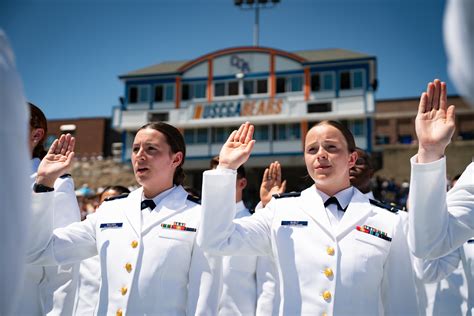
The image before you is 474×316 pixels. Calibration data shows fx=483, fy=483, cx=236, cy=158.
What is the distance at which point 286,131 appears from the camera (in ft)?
104

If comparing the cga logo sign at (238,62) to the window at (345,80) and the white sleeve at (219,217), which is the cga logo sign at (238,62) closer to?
the window at (345,80)

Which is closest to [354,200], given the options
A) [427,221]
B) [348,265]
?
[348,265]

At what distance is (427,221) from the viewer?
2.30 metres

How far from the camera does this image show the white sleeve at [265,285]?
429 centimetres

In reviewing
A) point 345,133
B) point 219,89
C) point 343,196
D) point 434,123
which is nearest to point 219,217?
point 343,196

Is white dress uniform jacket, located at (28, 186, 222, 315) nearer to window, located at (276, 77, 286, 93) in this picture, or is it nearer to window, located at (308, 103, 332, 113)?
window, located at (308, 103, 332, 113)

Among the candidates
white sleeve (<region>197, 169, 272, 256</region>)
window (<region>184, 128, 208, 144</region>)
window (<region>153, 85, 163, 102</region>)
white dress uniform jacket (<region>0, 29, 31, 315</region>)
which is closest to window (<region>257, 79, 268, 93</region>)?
window (<region>184, 128, 208, 144</region>)

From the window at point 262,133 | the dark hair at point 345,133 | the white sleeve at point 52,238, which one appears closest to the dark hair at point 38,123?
the white sleeve at point 52,238

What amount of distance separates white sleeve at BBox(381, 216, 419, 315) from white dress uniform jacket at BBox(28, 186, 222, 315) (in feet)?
3.32

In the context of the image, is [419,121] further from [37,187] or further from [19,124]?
[37,187]

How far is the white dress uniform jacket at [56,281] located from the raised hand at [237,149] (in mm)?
1308

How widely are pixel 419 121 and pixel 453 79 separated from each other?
1274 mm

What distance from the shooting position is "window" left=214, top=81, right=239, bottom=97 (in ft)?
107

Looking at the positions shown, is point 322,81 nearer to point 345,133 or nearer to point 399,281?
point 345,133
